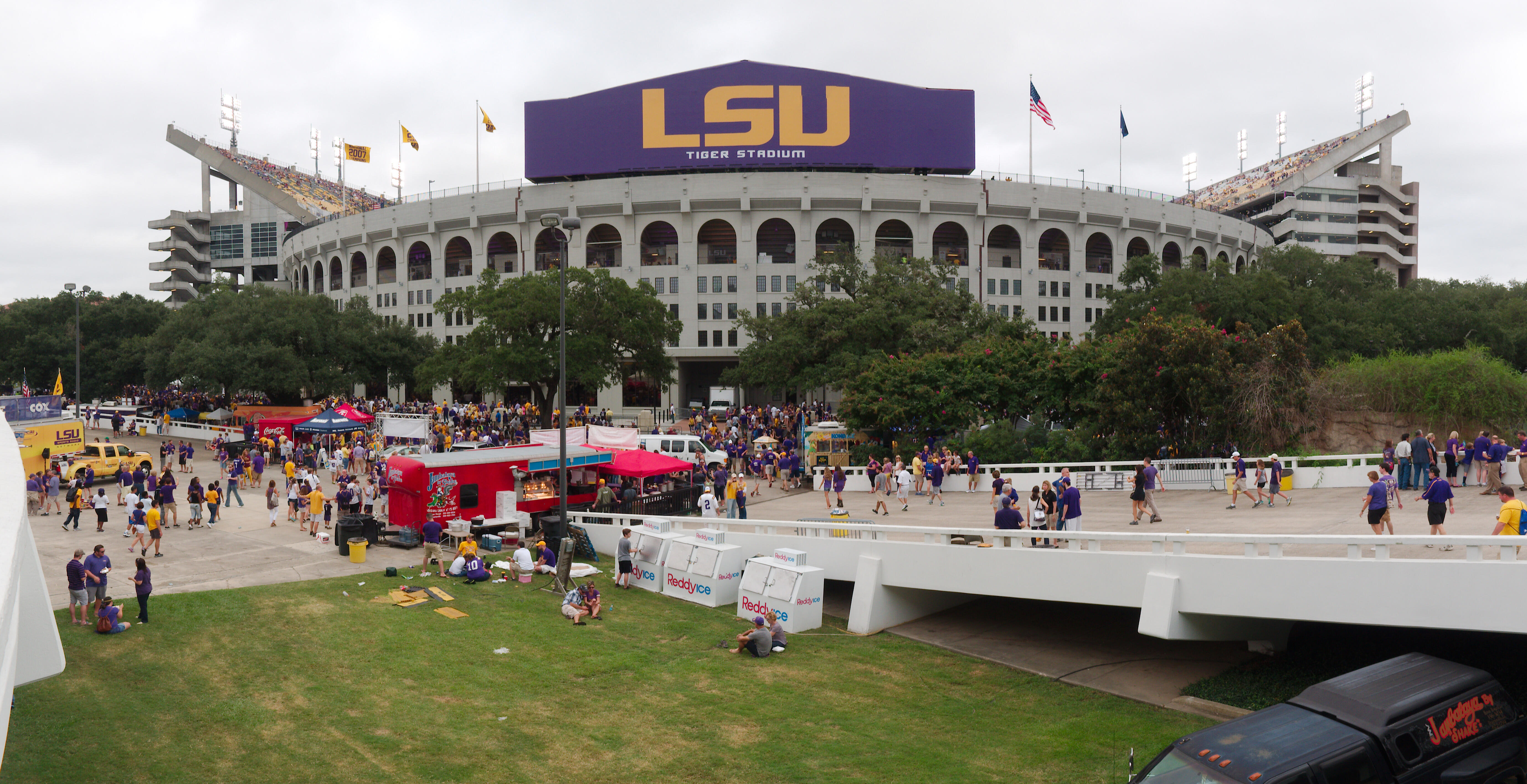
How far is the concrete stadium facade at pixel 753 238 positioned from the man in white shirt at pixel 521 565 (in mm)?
47473

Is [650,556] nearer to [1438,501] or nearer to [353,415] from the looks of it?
[1438,501]

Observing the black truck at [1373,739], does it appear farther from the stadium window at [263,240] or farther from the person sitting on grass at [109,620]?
the stadium window at [263,240]

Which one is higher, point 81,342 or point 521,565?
point 81,342

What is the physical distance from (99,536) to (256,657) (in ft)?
40.0

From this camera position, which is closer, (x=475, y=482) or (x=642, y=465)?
(x=475, y=482)

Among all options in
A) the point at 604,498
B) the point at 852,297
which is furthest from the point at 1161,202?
the point at 604,498

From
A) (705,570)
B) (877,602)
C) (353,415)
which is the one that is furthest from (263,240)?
(877,602)

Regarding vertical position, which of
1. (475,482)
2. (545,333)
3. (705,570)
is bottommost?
(705,570)

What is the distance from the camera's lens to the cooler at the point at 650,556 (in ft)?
67.2

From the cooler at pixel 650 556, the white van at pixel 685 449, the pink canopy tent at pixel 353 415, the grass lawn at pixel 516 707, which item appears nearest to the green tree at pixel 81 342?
the pink canopy tent at pixel 353 415

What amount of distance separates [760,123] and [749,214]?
6635 mm

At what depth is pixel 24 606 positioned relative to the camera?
8242 mm

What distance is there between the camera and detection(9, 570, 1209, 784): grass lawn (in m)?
11.5

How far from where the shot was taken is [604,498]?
24906 millimetres
